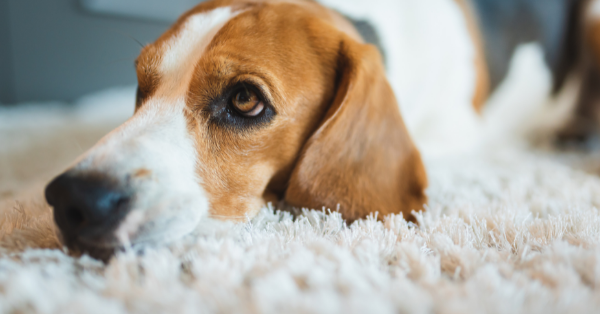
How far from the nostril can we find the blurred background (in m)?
4.07

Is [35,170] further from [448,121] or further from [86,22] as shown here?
[86,22]

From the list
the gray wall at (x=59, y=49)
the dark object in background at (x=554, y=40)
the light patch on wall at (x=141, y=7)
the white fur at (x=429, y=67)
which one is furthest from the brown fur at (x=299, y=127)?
the gray wall at (x=59, y=49)

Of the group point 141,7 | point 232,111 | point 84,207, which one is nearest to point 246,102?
point 232,111

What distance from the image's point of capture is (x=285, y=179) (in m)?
1.22

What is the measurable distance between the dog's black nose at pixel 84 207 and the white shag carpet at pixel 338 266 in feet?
0.17

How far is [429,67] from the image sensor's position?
2166 mm

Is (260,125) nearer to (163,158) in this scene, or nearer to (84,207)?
(163,158)

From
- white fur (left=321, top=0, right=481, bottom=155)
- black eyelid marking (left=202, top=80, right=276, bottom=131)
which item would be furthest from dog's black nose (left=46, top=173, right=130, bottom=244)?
white fur (left=321, top=0, right=481, bottom=155)

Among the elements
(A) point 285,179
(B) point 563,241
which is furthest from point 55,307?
(B) point 563,241

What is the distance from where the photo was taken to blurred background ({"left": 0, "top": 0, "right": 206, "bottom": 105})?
173 inches

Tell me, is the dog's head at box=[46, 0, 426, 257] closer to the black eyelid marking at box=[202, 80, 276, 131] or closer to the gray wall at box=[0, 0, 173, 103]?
the black eyelid marking at box=[202, 80, 276, 131]

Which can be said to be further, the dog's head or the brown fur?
the brown fur

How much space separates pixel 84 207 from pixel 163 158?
22cm

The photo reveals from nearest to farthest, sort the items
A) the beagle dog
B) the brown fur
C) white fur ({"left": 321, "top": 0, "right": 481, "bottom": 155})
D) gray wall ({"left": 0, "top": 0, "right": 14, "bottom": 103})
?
the beagle dog, the brown fur, white fur ({"left": 321, "top": 0, "right": 481, "bottom": 155}), gray wall ({"left": 0, "top": 0, "right": 14, "bottom": 103})
